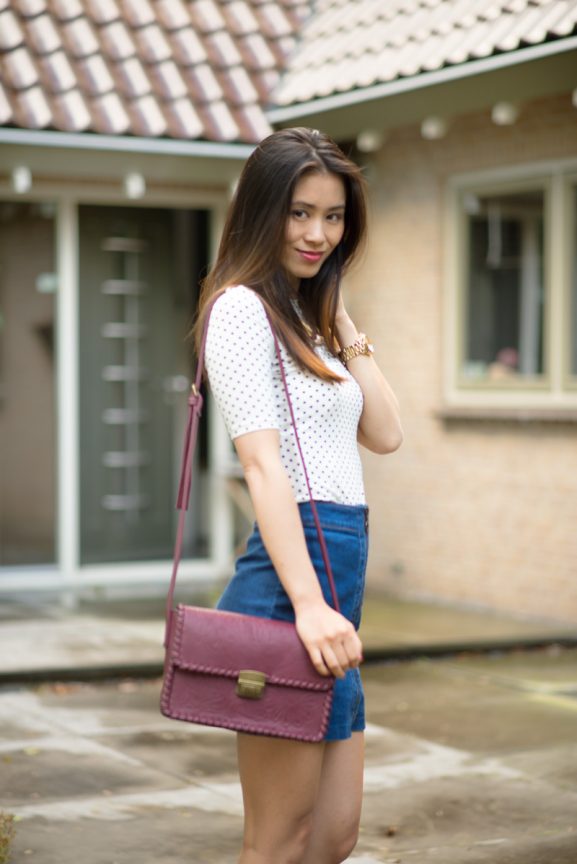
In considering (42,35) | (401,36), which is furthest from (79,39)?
(401,36)

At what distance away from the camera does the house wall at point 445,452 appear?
9.52 meters

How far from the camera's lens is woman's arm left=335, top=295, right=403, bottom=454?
321 cm

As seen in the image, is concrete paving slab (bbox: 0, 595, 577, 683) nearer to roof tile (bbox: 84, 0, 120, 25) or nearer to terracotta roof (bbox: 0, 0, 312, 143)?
terracotta roof (bbox: 0, 0, 312, 143)

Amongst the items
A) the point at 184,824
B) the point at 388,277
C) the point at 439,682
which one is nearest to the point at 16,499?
the point at 388,277

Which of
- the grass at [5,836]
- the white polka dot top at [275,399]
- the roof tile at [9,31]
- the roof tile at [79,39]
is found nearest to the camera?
the white polka dot top at [275,399]

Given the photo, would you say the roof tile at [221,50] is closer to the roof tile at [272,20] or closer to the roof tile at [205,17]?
the roof tile at [205,17]

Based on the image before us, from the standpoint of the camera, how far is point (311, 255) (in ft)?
9.84

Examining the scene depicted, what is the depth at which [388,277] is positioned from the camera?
1095cm

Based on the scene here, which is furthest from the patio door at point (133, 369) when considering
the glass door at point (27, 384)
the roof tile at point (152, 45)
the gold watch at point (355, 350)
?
the gold watch at point (355, 350)

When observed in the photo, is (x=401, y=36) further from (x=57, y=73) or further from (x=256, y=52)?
(x=57, y=73)

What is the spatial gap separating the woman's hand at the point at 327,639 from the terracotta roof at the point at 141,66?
24.7 feet

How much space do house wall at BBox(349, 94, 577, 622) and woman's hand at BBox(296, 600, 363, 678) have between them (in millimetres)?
6751

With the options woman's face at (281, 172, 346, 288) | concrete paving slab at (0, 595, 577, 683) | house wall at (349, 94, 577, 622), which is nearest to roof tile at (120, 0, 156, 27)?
house wall at (349, 94, 577, 622)

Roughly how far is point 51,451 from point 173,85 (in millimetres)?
2745
